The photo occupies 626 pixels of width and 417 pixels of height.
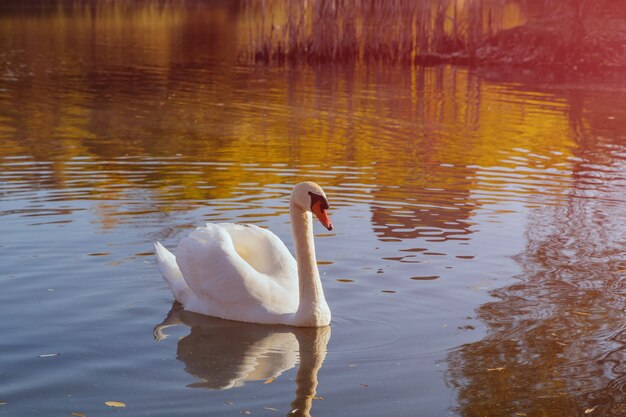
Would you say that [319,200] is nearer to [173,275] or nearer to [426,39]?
[173,275]

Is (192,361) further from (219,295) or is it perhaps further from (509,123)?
(509,123)

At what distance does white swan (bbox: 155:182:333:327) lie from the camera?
8.07 meters

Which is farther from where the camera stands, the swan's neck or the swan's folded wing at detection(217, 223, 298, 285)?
the swan's folded wing at detection(217, 223, 298, 285)

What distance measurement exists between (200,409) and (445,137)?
47.4ft

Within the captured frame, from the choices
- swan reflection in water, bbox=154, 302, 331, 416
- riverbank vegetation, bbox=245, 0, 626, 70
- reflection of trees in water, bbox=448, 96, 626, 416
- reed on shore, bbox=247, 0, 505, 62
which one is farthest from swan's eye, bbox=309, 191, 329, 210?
reed on shore, bbox=247, 0, 505, 62

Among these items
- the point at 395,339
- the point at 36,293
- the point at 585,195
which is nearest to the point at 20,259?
the point at 36,293

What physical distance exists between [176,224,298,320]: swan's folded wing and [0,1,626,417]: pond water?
0.17 m

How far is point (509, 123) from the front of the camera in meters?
22.6

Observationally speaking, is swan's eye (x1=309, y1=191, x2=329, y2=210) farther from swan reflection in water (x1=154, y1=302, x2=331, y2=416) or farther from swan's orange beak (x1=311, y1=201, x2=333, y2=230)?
swan reflection in water (x1=154, y1=302, x2=331, y2=416)

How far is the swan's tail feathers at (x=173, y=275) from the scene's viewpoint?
8.73 m

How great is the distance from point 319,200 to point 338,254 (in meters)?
2.49

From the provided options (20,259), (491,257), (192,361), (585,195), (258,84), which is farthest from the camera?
(258,84)

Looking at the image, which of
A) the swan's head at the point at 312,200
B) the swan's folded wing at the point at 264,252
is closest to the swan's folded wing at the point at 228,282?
the swan's folded wing at the point at 264,252

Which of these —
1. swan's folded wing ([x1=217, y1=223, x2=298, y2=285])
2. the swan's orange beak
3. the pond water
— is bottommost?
the pond water
